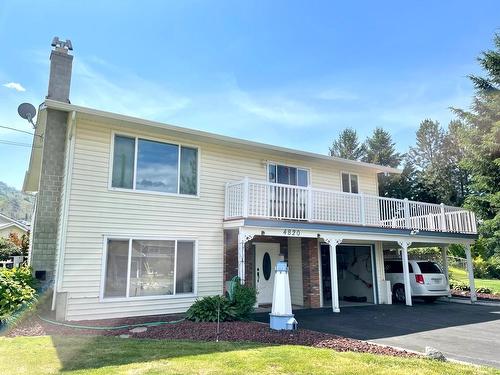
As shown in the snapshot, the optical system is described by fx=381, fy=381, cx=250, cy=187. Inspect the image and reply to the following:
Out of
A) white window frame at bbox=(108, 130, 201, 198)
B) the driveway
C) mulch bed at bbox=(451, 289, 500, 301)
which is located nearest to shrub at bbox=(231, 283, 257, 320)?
the driveway

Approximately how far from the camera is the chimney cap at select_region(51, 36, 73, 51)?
11.8 metres

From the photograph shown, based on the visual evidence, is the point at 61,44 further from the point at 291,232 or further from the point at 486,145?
the point at 486,145

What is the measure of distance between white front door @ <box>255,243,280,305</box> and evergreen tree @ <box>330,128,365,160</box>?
35.0 m

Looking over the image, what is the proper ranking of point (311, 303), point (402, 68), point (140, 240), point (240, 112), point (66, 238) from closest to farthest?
1. point (66, 238)
2. point (140, 240)
3. point (311, 303)
4. point (402, 68)
5. point (240, 112)

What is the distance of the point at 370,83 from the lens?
15109 millimetres

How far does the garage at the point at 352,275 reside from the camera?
16.0 m

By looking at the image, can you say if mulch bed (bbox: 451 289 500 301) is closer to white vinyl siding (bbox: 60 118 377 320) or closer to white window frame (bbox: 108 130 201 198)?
white vinyl siding (bbox: 60 118 377 320)

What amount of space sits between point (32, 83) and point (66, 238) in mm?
7501

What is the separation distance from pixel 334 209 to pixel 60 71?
391 inches

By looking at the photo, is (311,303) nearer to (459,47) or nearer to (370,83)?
(370,83)

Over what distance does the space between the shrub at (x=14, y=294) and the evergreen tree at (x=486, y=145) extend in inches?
643

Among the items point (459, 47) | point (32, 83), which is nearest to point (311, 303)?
point (459, 47)

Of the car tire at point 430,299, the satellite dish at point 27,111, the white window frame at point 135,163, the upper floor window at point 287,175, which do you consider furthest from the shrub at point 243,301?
the car tire at point 430,299

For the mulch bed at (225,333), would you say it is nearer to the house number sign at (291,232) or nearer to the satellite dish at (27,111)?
the house number sign at (291,232)
